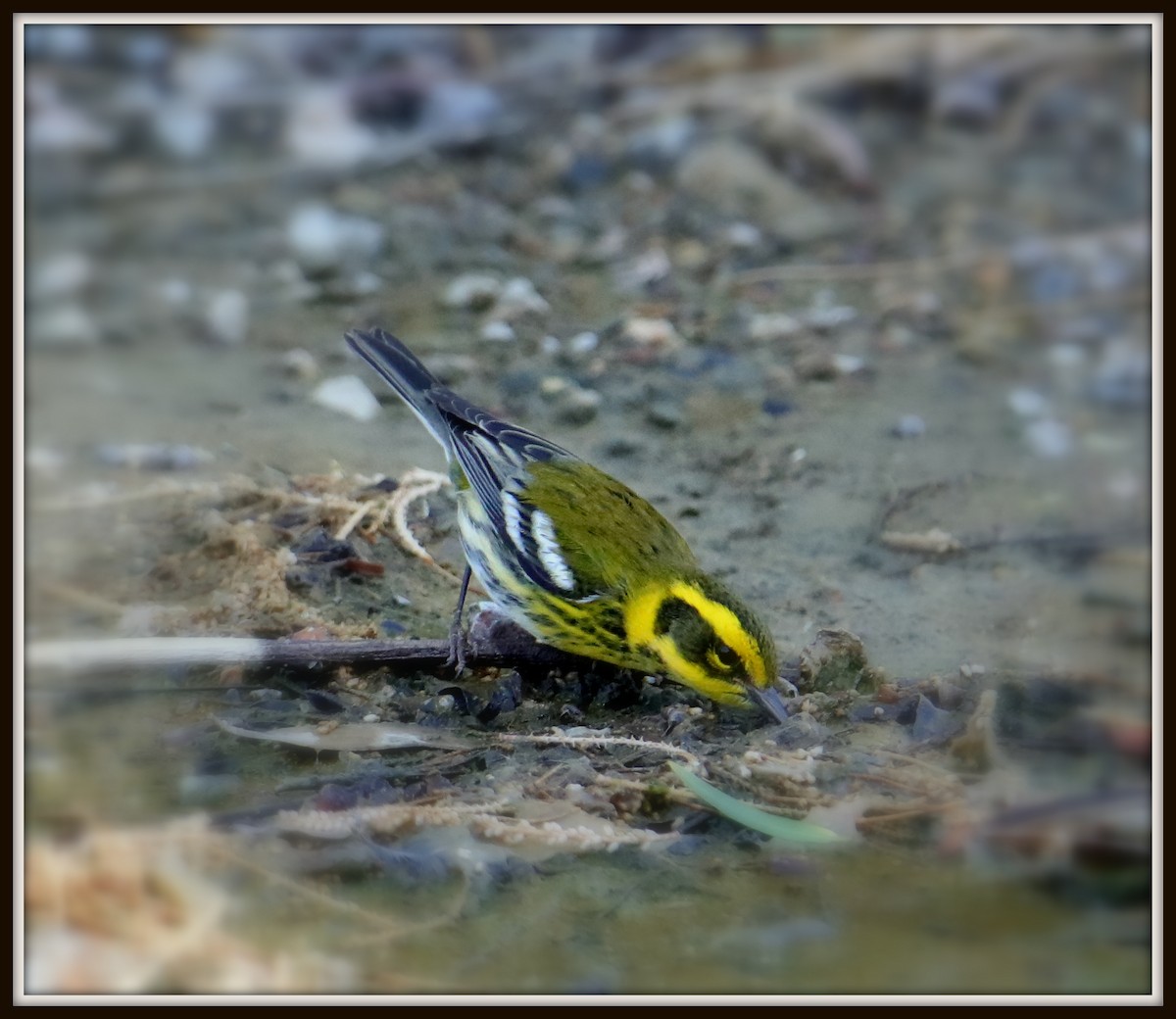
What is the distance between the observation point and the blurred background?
12.9 feet

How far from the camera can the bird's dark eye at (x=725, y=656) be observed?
15.4 ft

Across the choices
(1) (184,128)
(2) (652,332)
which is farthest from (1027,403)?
(1) (184,128)

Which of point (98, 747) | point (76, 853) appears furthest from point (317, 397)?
point (76, 853)

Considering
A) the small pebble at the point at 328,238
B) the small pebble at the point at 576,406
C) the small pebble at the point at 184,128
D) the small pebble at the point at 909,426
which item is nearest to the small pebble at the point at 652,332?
the small pebble at the point at 576,406

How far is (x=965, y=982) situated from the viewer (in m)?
3.65

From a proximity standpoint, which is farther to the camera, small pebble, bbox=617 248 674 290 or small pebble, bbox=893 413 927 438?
small pebble, bbox=617 248 674 290

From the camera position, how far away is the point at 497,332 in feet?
23.9

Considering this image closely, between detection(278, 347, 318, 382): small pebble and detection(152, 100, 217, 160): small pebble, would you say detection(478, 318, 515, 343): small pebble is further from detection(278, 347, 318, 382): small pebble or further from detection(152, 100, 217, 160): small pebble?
detection(152, 100, 217, 160): small pebble

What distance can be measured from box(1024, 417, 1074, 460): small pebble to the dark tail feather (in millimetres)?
2888

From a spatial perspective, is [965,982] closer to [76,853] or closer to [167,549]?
[76,853]

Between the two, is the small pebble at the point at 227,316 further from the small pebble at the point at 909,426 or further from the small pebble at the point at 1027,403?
the small pebble at the point at 1027,403

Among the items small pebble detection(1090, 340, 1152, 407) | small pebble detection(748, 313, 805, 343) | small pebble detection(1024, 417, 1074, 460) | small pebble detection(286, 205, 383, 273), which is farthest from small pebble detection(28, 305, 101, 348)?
small pebble detection(1090, 340, 1152, 407)

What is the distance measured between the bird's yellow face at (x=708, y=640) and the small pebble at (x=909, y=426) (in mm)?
2287

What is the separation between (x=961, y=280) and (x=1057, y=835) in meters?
4.49
